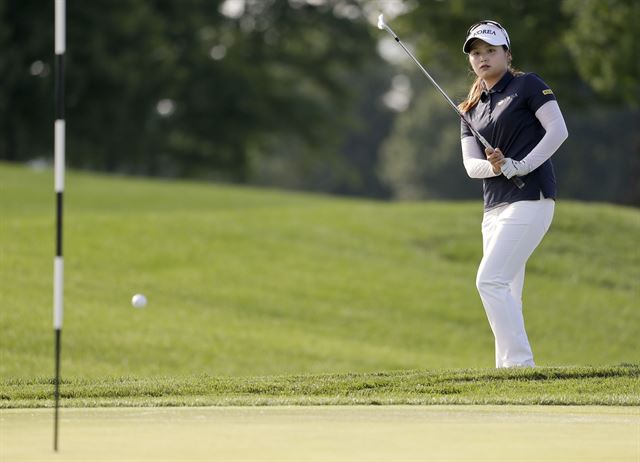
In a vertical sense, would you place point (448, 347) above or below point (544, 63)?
below

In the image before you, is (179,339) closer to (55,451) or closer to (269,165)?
(55,451)

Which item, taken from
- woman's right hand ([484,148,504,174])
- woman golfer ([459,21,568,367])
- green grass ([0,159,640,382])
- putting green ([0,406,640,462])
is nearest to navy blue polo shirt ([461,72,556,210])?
woman golfer ([459,21,568,367])

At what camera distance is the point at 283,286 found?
2012cm

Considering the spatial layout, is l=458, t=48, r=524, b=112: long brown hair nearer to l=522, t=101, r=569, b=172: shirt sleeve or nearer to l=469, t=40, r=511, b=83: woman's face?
l=469, t=40, r=511, b=83: woman's face

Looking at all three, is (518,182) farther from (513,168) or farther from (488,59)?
(488,59)

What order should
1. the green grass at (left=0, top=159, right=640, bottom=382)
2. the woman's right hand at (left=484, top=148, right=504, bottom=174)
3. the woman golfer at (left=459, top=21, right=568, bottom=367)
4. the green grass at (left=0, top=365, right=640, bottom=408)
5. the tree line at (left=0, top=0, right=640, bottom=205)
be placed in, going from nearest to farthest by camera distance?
the green grass at (left=0, top=365, right=640, bottom=408)
the woman's right hand at (left=484, top=148, right=504, bottom=174)
the woman golfer at (left=459, top=21, right=568, bottom=367)
the green grass at (left=0, top=159, right=640, bottom=382)
the tree line at (left=0, top=0, right=640, bottom=205)

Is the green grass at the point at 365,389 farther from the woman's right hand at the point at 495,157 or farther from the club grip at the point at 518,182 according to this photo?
the woman's right hand at the point at 495,157

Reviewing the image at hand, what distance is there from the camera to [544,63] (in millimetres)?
35094

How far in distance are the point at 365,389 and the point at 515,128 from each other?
203 cm

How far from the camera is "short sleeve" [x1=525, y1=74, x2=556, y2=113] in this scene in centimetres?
799

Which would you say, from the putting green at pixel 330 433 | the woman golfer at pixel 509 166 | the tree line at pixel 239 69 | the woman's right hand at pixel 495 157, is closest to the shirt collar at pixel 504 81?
the woman golfer at pixel 509 166

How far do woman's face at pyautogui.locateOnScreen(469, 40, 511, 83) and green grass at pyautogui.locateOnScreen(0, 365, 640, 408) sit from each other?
2.04 m

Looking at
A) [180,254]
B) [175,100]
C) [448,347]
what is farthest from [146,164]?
[448,347]

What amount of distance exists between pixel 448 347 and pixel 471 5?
18763mm
